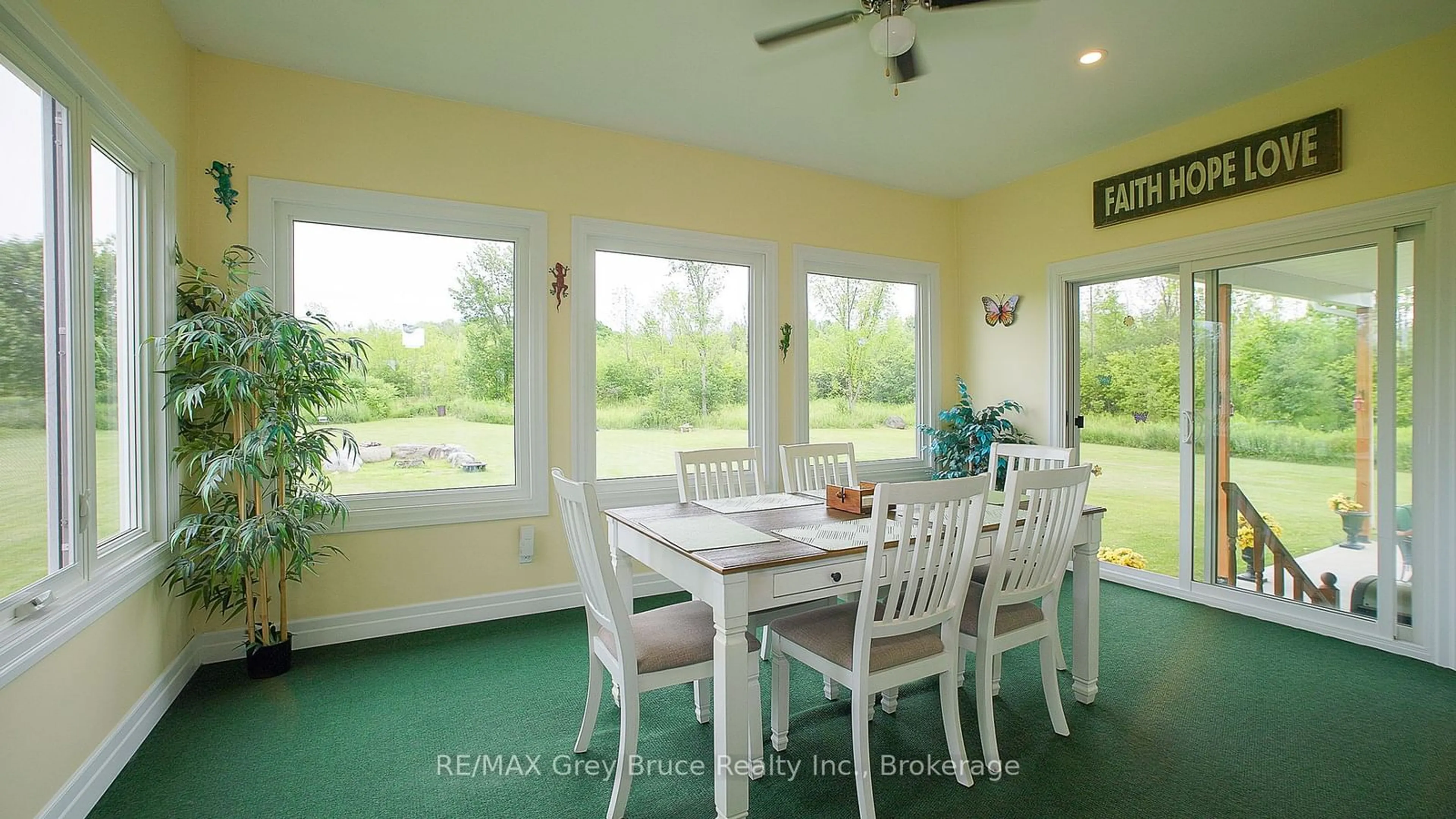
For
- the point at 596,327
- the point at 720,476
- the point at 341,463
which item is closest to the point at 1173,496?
the point at 720,476

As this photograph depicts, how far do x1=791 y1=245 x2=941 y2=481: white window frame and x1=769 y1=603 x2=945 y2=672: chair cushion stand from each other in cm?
230

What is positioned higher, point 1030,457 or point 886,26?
point 886,26

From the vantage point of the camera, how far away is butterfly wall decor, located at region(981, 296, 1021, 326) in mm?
4750

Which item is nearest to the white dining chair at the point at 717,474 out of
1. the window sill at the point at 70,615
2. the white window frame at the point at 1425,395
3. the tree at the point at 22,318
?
the window sill at the point at 70,615

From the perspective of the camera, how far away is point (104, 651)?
81.5 inches

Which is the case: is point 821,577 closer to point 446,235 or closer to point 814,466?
point 814,466

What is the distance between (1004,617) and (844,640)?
2.14 feet

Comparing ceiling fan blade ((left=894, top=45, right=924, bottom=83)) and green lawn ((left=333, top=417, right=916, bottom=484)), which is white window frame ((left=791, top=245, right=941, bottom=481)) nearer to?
green lawn ((left=333, top=417, right=916, bottom=484))

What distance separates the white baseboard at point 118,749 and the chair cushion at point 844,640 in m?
2.08

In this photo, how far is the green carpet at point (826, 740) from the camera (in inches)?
76.6

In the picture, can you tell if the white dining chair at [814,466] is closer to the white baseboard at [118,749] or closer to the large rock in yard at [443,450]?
the large rock in yard at [443,450]

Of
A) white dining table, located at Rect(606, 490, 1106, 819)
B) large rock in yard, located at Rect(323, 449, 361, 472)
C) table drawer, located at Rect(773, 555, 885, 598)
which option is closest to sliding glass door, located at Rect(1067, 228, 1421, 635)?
white dining table, located at Rect(606, 490, 1106, 819)

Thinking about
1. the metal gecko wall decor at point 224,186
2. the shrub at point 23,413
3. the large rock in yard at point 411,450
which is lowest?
the large rock in yard at point 411,450

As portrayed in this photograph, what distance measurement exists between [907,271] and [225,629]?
185 inches
